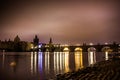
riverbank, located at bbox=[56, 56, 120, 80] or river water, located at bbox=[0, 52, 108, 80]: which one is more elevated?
riverbank, located at bbox=[56, 56, 120, 80]

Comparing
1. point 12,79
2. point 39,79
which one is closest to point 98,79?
point 39,79

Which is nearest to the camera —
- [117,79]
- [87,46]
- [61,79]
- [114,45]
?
A: [117,79]

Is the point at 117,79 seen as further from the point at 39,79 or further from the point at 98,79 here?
the point at 39,79

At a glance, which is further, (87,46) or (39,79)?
(87,46)

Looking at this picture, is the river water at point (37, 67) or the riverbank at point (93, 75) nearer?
the riverbank at point (93, 75)

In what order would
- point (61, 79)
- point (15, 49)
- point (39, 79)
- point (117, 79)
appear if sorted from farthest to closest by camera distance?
point (15, 49) → point (39, 79) → point (61, 79) → point (117, 79)

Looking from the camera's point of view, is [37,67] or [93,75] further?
[37,67]

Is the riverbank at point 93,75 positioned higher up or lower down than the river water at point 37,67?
higher up

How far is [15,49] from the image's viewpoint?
614 feet

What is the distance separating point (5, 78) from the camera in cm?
3606

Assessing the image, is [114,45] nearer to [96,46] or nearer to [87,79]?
[96,46]

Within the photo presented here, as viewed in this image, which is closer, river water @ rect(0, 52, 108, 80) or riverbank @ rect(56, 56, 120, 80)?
riverbank @ rect(56, 56, 120, 80)

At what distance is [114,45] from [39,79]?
122 m

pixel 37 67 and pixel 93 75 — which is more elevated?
pixel 93 75
